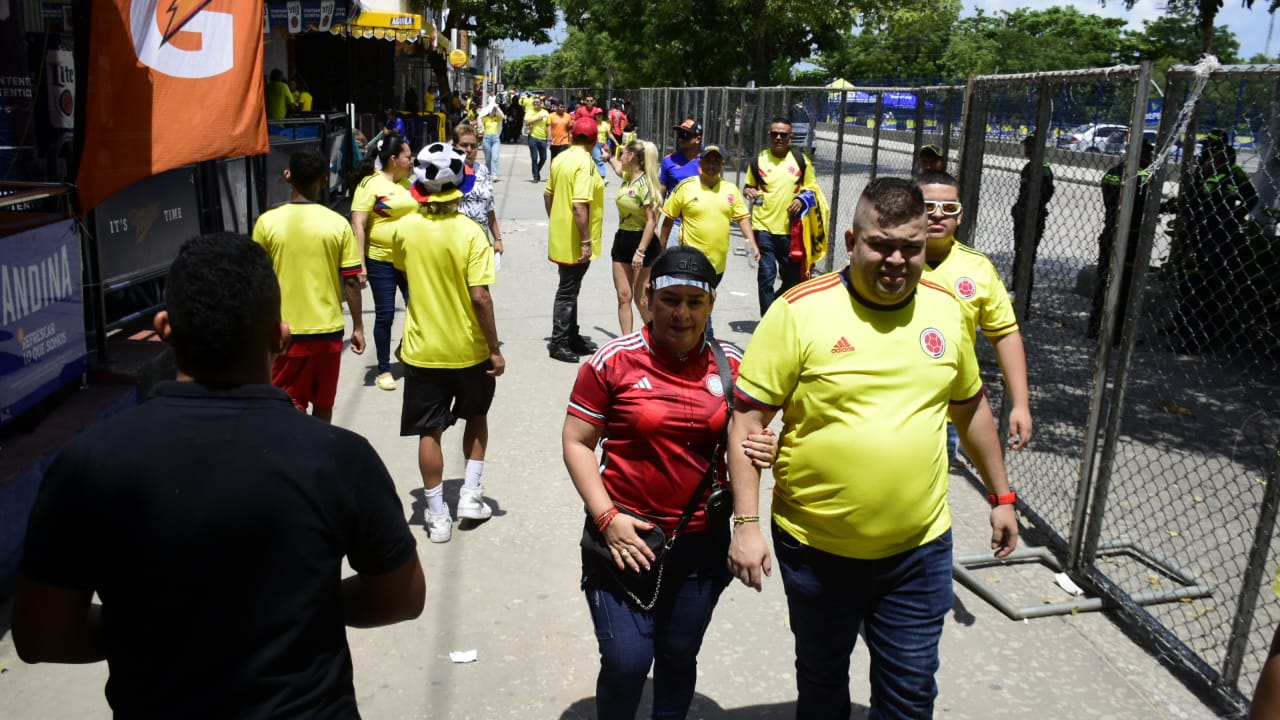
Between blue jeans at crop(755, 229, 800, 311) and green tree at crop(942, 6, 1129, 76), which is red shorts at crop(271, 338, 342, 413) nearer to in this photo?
blue jeans at crop(755, 229, 800, 311)

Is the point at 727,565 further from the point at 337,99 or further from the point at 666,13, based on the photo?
the point at 666,13

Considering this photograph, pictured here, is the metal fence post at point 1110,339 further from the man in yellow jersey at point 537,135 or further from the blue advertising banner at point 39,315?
the man in yellow jersey at point 537,135

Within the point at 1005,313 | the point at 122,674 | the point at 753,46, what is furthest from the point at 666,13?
the point at 122,674

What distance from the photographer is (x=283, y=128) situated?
12.9 meters

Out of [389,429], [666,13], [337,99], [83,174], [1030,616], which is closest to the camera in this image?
[1030,616]

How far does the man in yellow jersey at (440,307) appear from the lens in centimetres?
516

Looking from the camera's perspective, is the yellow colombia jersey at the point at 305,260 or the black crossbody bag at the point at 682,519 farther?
the yellow colombia jersey at the point at 305,260

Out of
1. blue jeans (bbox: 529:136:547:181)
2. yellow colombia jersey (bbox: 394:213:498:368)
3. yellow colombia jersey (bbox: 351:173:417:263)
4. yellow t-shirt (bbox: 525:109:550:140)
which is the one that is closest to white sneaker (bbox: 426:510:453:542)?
yellow colombia jersey (bbox: 394:213:498:368)

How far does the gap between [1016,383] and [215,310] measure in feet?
10.7

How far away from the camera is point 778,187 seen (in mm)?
8906

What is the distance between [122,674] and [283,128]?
1206 cm

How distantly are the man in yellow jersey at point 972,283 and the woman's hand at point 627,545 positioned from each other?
1749 millimetres

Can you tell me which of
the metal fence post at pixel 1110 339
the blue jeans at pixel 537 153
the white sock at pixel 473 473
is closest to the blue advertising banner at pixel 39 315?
the white sock at pixel 473 473

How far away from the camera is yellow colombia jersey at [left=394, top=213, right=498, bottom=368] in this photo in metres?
5.17
